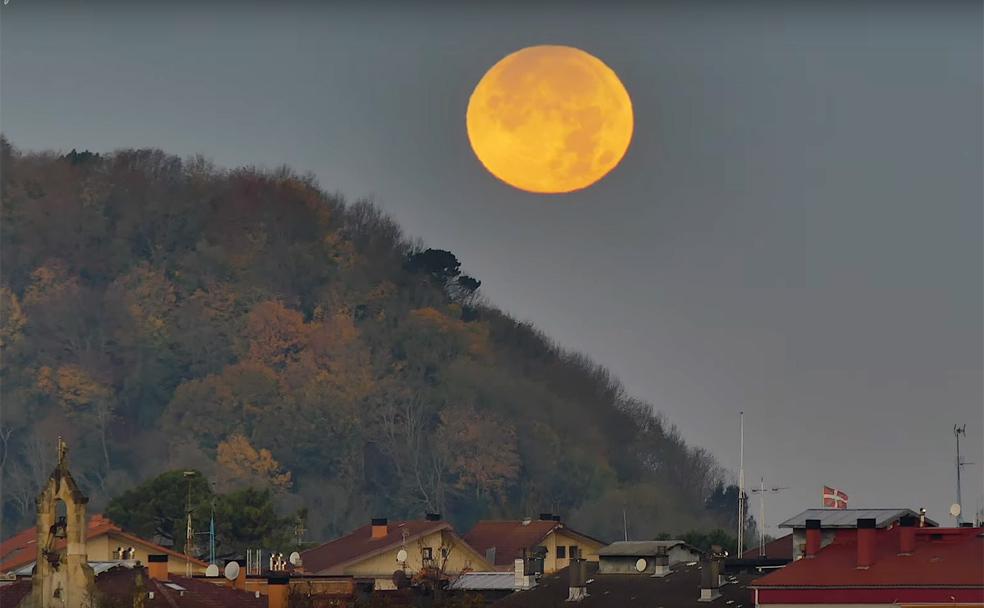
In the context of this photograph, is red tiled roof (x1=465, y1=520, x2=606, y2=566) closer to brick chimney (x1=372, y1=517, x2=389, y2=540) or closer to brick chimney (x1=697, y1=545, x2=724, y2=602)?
brick chimney (x1=372, y1=517, x2=389, y2=540)

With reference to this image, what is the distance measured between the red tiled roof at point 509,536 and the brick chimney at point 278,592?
45662mm

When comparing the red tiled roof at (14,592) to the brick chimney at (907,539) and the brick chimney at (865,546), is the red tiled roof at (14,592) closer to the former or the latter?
the brick chimney at (865,546)

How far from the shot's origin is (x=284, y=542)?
137 m

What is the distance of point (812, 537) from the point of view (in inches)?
2793

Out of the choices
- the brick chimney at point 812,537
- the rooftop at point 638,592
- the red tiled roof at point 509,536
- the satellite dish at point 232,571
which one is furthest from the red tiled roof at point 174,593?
the red tiled roof at point 509,536

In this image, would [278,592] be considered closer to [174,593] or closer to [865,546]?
[174,593]

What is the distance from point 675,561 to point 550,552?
3897 centimetres

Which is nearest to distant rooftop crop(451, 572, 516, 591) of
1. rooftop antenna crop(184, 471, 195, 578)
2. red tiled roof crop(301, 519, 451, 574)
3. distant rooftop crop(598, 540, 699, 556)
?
red tiled roof crop(301, 519, 451, 574)

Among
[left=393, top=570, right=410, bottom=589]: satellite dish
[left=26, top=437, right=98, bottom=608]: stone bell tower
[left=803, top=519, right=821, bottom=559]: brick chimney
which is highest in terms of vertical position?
[left=393, top=570, right=410, bottom=589]: satellite dish

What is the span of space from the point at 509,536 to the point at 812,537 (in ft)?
200

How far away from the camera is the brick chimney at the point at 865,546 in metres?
66.1

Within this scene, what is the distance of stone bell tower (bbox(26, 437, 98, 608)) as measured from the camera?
57.1 m

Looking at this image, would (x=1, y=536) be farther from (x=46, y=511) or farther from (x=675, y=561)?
(x=46, y=511)

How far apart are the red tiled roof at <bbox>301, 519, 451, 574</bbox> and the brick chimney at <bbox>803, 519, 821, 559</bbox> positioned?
138 feet
